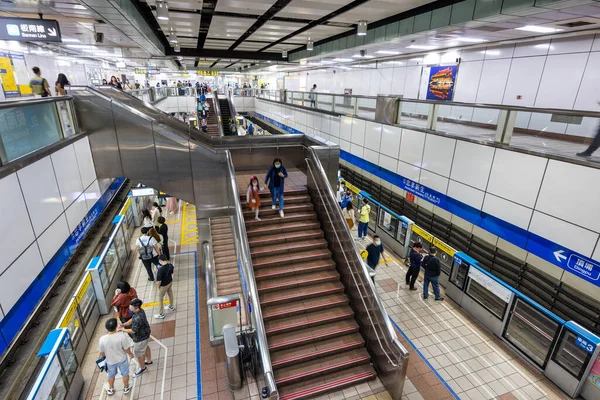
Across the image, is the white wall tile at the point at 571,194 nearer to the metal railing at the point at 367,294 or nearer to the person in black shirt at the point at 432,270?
the person in black shirt at the point at 432,270

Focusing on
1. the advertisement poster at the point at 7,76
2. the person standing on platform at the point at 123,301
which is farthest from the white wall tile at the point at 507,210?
the advertisement poster at the point at 7,76

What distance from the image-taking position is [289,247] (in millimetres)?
6477

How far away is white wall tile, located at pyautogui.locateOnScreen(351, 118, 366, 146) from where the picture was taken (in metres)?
11.8

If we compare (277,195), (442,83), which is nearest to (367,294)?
(277,195)

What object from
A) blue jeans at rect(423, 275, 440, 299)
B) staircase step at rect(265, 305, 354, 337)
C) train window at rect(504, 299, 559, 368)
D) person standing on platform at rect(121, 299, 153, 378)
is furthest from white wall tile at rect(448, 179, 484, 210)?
person standing on platform at rect(121, 299, 153, 378)

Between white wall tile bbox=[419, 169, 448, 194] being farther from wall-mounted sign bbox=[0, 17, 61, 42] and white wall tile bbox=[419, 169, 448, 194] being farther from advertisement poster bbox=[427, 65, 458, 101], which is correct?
wall-mounted sign bbox=[0, 17, 61, 42]

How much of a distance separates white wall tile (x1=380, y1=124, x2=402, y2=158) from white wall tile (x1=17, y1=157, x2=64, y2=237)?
28.9 feet

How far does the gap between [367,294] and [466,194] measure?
4.08 metres

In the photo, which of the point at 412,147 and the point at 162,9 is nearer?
the point at 162,9

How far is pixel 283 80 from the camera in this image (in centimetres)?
3916

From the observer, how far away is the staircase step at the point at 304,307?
5.56 meters

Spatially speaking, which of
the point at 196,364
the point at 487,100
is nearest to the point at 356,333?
the point at 196,364

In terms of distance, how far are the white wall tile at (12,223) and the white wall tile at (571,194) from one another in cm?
842

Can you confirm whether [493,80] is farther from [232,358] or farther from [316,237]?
[232,358]
